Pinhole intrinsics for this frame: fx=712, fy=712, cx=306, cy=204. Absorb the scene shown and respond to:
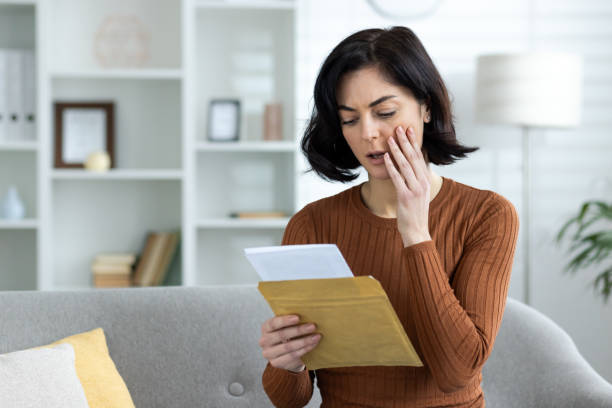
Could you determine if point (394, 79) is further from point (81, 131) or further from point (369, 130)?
point (81, 131)

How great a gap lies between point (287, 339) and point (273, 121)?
2024 mm

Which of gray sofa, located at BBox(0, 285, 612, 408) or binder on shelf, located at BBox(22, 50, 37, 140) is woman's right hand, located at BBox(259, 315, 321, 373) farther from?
binder on shelf, located at BBox(22, 50, 37, 140)

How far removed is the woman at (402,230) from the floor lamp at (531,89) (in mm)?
1604

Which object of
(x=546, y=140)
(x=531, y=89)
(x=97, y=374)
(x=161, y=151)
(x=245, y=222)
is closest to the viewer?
(x=97, y=374)

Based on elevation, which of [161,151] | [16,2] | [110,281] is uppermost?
[16,2]

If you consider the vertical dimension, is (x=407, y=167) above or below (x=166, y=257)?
above

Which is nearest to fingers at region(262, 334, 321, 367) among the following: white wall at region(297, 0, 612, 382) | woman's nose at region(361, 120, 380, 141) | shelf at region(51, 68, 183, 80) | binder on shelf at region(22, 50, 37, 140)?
woman's nose at region(361, 120, 380, 141)

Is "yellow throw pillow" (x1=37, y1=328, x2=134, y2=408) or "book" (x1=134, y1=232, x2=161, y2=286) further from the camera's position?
"book" (x1=134, y1=232, x2=161, y2=286)

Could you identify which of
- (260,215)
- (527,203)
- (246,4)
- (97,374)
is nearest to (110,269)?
(260,215)

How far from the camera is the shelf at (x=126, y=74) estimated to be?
9.91ft

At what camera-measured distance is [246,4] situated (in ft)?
10.1

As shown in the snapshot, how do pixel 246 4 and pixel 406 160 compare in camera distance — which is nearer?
pixel 406 160

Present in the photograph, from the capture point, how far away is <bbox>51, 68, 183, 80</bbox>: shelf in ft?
9.91

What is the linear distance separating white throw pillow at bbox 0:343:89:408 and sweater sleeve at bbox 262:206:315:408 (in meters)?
0.37
